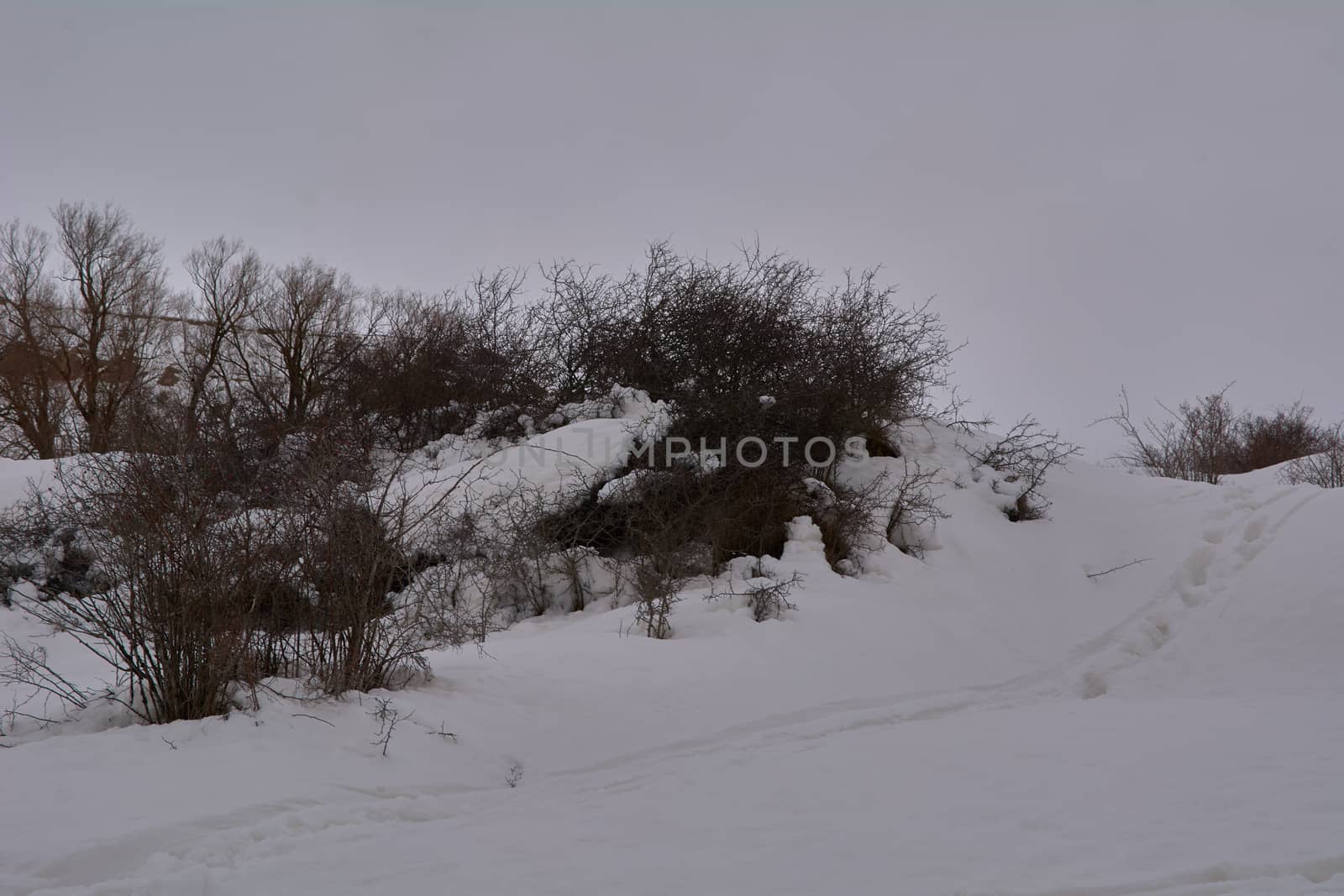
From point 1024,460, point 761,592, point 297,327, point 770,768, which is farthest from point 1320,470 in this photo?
point 297,327

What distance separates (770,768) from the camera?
457cm

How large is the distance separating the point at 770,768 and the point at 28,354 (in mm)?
20027

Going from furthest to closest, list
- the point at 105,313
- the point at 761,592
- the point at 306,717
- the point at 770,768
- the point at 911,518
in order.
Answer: the point at 105,313, the point at 911,518, the point at 761,592, the point at 770,768, the point at 306,717

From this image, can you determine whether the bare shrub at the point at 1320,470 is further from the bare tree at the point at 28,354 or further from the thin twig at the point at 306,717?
the bare tree at the point at 28,354

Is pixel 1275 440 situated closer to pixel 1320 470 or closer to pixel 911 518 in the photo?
pixel 1320 470

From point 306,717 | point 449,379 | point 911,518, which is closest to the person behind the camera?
point 306,717

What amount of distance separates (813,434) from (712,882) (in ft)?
25.3

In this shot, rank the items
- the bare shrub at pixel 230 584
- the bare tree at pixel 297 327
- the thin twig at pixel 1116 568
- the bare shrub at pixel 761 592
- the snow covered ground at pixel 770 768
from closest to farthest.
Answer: the snow covered ground at pixel 770 768 < the bare shrub at pixel 230 584 < the bare shrub at pixel 761 592 < the thin twig at pixel 1116 568 < the bare tree at pixel 297 327

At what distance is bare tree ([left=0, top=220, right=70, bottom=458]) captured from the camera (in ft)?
59.6

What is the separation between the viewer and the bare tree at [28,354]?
59.6ft

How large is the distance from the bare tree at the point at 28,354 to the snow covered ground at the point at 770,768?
43.3ft

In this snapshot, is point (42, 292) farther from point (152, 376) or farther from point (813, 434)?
point (813, 434)

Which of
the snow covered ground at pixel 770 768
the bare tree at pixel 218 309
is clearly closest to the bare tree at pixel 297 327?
the bare tree at pixel 218 309

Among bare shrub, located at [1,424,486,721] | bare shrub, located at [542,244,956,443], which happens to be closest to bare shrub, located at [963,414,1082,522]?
bare shrub, located at [542,244,956,443]
